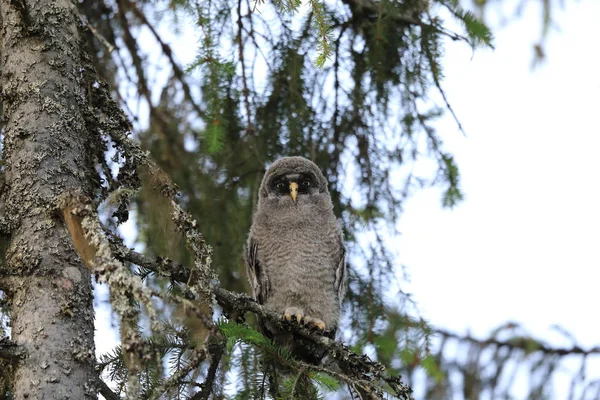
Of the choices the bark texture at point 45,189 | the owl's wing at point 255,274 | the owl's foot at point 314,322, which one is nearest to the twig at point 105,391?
the bark texture at point 45,189

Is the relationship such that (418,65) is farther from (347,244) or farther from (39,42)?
(39,42)

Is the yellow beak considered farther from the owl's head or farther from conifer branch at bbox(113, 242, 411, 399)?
conifer branch at bbox(113, 242, 411, 399)

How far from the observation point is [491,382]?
3.84m

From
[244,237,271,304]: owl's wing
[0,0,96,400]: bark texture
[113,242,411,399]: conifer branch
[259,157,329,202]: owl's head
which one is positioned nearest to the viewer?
[0,0,96,400]: bark texture

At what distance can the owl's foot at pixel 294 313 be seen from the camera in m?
3.13

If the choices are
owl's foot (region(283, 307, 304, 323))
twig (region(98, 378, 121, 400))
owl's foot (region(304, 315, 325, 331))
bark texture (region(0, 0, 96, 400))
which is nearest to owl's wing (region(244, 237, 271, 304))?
owl's foot (region(283, 307, 304, 323))

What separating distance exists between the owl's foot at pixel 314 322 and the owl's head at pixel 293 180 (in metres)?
0.73

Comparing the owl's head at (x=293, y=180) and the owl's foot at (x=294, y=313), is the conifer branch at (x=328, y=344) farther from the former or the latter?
the owl's head at (x=293, y=180)

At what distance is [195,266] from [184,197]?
232 centimetres

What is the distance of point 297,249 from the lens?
357cm

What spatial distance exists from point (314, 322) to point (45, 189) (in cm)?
150

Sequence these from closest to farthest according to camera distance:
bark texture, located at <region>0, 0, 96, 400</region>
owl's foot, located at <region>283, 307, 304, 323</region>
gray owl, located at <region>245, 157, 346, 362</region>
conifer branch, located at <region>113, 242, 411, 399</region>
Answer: bark texture, located at <region>0, 0, 96, 400</region>, conifer branch, located at <region>113, 242, 411, 399</region>, owl's foot, located at <region>283, 307, 304, 323</region>, gray owl, located at <region>245, 157, 346, 362</region>

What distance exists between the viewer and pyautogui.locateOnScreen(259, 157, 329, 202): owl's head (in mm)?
3711

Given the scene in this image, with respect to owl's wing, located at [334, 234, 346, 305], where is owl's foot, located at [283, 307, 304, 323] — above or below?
below
